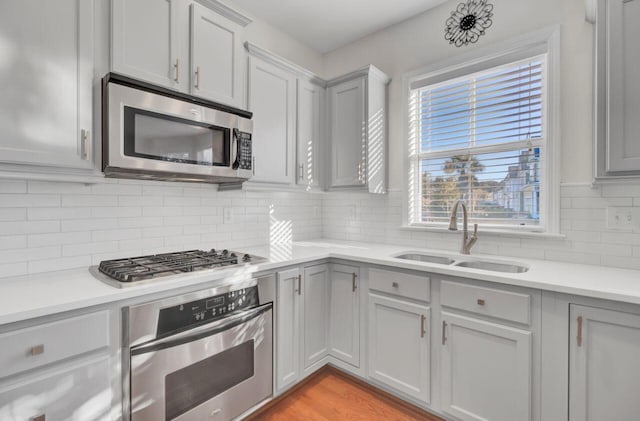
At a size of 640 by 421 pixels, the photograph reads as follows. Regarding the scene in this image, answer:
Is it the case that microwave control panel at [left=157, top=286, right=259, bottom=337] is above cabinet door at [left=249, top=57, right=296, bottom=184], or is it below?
below

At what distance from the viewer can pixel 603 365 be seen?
4.54 feet

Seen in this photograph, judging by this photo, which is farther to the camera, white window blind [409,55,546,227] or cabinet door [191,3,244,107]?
white window blind [409,55,546,227]

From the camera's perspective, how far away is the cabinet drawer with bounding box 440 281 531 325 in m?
1.56

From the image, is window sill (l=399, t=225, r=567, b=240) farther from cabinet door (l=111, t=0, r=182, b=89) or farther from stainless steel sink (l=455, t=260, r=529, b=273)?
cabinet door (l=111, t=0, r=182, b=89)

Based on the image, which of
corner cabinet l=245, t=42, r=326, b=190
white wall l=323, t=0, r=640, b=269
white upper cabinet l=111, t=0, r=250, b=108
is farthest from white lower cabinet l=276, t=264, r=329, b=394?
white upper cabinet l=111, t=0, r=250, b=108

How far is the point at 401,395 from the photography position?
203 centimetres

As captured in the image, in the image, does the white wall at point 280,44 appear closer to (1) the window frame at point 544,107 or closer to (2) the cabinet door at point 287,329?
(1) the window frame at point 544,107

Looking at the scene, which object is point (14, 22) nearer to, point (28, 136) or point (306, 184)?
point (28, 136)

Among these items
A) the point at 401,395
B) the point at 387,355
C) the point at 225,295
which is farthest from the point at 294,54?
the point at 401,395

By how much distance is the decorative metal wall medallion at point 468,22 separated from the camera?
7.51ft

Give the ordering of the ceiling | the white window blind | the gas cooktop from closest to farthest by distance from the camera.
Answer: the gas cooktop
the white window blind
the ceiling

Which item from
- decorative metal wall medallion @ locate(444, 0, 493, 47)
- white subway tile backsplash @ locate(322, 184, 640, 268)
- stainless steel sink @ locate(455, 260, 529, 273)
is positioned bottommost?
stainless steel sink @ locate(455, 260, 529, 273)

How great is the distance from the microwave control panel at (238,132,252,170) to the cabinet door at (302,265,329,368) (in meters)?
0.81

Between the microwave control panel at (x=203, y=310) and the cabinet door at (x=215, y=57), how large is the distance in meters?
1.17
